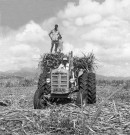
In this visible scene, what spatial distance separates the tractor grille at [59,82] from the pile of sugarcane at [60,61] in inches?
44.6

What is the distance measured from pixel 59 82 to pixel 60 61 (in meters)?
1.49

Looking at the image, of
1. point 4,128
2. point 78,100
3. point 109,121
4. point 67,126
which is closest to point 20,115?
point 4,128

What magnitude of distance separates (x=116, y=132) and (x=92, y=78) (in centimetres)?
579

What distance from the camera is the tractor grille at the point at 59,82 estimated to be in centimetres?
1085

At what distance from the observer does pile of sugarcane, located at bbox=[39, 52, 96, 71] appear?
12250mm

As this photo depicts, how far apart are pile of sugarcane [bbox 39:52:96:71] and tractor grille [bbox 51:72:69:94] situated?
1132mm

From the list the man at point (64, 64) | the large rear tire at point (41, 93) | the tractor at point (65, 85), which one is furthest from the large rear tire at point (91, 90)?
the large rear tire at point (41, 93)

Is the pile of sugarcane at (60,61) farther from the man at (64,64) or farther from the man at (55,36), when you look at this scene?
the man at (55,36)

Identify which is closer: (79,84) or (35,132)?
(35,132)

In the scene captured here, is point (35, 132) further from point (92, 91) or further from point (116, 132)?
point (92, 91)

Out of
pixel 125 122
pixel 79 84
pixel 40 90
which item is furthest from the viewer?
pixel 79 84

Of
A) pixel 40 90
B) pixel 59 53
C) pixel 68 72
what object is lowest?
pixel 40 90

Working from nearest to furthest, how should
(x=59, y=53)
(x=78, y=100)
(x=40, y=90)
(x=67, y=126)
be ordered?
(x=67, y=126)
(x=78, y=100)
(x=40, y=90)
(x=59, y=53)

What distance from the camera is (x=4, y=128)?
5.88 metres
